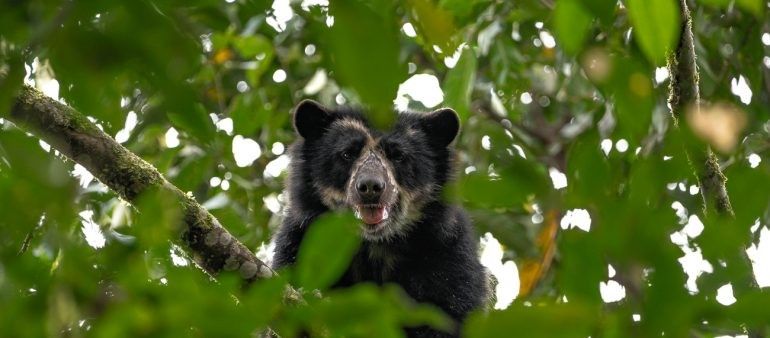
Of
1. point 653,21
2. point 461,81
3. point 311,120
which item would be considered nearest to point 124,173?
point 461,81

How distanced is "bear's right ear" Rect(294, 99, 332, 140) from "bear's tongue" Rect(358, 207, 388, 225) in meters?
1.01

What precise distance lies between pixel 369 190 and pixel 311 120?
1.05 m

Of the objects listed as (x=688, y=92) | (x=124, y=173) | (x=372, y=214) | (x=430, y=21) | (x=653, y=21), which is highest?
(x=688, y=92)

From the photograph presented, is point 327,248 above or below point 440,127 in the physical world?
below

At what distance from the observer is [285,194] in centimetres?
666

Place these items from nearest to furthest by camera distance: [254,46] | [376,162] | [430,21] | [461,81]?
[430,21]
[461,81]
[376,162]
[254,46]

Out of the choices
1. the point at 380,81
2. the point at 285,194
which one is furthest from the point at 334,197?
the point at 380,81

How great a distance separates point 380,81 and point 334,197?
5.33 meters

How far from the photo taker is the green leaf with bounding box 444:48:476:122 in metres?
4.22

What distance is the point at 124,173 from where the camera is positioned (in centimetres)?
396

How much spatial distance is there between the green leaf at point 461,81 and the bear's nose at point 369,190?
4.68 feet

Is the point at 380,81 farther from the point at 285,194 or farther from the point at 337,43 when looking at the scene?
the point at 285,194

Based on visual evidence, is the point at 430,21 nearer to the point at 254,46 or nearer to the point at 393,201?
the point at 393,201

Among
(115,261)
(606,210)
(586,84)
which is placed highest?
(586,84)
